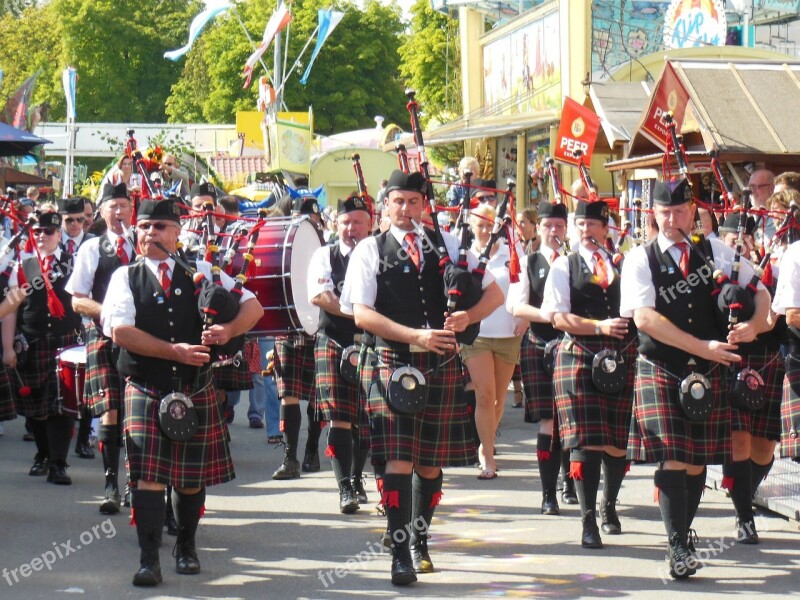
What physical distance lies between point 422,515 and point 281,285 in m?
2.76

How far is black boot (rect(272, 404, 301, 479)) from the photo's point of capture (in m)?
8.60

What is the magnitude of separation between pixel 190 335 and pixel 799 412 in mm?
2855

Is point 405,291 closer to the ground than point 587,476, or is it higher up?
higher up

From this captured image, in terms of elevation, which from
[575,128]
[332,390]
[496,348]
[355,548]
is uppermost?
[575,128]

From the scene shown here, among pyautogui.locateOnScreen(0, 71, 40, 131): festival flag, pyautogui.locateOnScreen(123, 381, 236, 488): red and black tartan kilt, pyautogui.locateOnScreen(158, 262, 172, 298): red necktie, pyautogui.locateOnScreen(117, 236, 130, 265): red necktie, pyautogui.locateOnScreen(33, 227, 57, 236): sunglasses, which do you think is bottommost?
pyautogui.locateOnScreen(123, 381, 236, 488): red and black tartan kilt

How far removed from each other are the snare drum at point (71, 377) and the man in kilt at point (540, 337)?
2.59 metres

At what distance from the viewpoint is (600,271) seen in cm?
675

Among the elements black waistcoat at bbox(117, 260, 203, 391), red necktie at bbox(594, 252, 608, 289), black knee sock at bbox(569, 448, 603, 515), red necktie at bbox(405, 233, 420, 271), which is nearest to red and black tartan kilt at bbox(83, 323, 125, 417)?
black waistcoat at bbox(117, 260, 203, 391)

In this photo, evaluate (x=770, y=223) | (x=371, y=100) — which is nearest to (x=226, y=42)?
(x=371, y=100)

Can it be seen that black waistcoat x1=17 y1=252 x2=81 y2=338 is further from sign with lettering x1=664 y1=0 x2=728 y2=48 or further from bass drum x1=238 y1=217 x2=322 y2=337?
sign with lettering x1=664 y1=0 x2=728 y2=48

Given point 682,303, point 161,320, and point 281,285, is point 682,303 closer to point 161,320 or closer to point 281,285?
point 161,320

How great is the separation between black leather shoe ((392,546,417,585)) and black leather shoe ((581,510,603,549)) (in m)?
1.13

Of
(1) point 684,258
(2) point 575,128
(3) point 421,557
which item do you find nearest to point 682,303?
(1) point 684,258

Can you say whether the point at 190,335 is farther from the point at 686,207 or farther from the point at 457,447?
the point at 686,207
